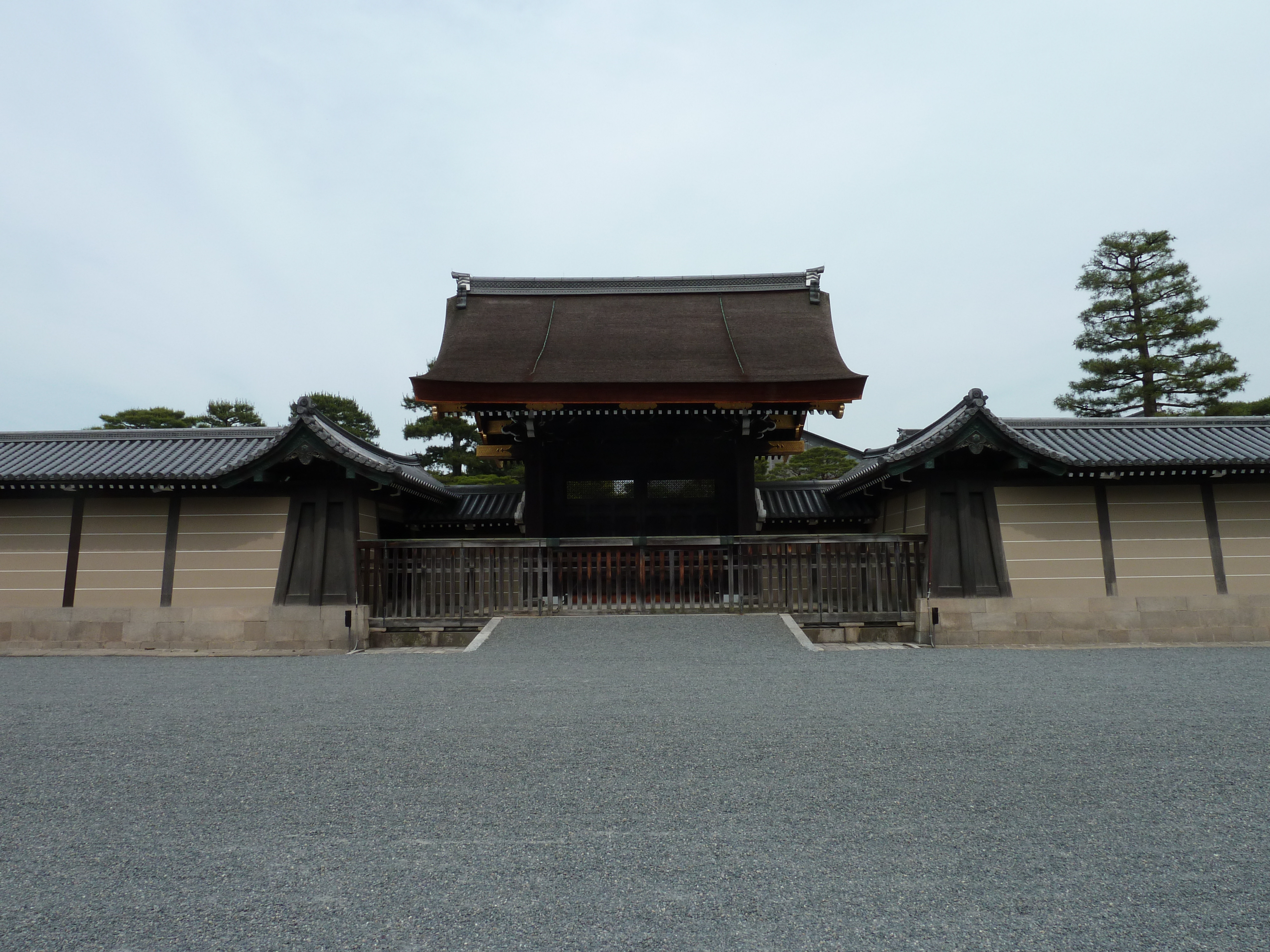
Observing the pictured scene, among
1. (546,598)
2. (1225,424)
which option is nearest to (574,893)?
(546,598)

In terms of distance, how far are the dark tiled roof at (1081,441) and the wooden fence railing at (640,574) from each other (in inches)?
57.3

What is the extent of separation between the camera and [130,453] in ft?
33.7

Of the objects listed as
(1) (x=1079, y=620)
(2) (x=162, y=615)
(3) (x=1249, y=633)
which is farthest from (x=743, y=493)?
(2) (x=162, y=615)

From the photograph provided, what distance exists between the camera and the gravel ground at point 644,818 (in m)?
2.34

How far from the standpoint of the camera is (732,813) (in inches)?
126

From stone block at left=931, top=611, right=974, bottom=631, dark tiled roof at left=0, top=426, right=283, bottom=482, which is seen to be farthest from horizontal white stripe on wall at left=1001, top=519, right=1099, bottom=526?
dark tiled roof at left=0, top=426, right=283, bottom=482

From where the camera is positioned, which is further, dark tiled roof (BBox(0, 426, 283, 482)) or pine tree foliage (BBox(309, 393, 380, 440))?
pine tree foliage (BBox(309, 393, 380, 440))

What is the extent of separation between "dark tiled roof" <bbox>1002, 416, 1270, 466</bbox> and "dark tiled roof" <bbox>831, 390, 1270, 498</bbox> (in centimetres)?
1

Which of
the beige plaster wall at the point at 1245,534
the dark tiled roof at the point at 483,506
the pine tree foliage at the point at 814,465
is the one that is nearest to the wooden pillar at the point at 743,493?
the dark tiled roof at the point at 483,506

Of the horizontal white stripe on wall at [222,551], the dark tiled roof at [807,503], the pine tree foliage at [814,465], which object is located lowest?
the horizontal white stripe on wall at [222,551]

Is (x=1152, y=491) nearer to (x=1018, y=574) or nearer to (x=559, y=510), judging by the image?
(x=1018, y=574)

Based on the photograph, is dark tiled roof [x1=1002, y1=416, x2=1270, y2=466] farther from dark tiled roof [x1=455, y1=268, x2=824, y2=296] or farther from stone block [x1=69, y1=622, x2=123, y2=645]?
stone block [x1=69, y1=622, x2=123, y2=645]

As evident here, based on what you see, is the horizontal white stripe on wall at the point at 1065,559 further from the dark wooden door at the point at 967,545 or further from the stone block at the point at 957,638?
the stone block at the point at 957,638

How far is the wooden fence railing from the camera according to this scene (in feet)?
30.9
